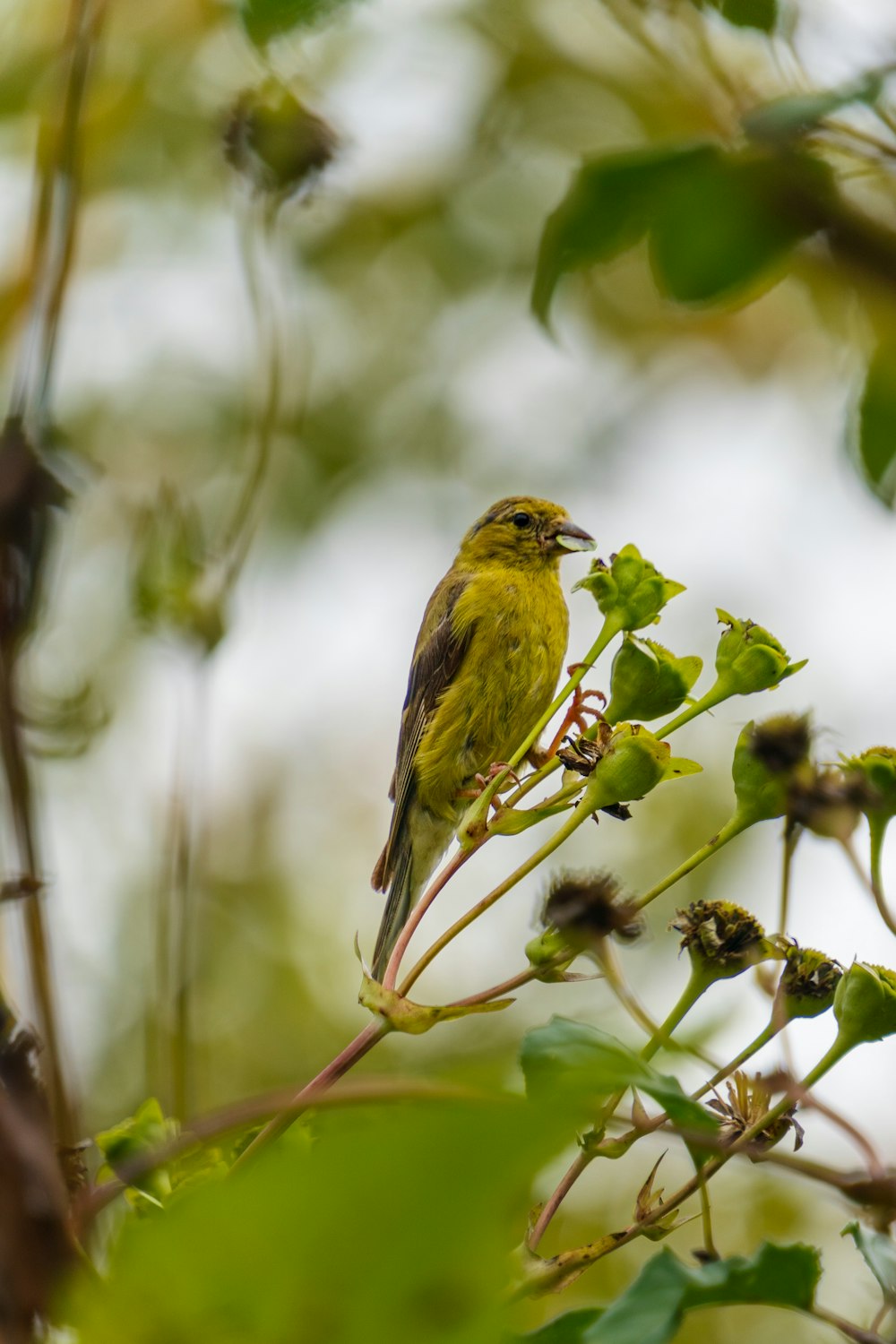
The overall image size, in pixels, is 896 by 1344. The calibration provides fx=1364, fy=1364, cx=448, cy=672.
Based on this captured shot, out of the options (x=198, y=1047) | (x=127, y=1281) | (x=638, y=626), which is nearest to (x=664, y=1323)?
(x=127, y=1281)

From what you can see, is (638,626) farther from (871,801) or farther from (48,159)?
(48,159)

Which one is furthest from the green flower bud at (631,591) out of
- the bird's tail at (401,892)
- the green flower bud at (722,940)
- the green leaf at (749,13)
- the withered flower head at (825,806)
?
the bird's tail at (401,892)

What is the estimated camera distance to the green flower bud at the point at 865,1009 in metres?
1.72

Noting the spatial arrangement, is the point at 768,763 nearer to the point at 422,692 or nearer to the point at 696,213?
the point at 696,213

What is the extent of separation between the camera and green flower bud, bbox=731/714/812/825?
1602 mm

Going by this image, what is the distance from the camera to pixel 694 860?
1.60 metres

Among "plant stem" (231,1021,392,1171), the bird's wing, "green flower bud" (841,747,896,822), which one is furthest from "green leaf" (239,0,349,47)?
the bird's wing

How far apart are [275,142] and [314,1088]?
252 centimetres

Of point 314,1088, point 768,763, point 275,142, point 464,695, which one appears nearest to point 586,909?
point 768,763

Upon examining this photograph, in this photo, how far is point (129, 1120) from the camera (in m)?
1.92

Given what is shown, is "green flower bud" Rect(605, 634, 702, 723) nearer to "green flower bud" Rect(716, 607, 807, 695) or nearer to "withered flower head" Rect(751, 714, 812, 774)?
"green flower bud" Rect(716, 607, 807, 695)

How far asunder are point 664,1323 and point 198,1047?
5741 millimetres

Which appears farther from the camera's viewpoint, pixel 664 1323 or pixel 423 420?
pixel 423 420

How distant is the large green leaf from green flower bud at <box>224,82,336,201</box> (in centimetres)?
277
